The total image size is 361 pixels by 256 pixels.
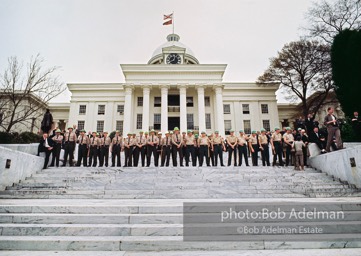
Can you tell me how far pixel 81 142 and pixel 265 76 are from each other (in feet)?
77.7

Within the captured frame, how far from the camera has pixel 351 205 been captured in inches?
175

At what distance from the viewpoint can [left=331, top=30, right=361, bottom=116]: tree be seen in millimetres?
12500

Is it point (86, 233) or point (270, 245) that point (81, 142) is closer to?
point (86, 233)

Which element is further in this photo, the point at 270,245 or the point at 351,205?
the point at 351,205

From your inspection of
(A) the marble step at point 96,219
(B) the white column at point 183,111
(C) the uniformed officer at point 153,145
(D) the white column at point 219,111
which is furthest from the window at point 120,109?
(A) the marble step at point 96,219

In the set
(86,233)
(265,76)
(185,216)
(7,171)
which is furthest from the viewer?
(265,76)

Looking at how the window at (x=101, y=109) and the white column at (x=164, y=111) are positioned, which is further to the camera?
the window at (x=101, y=109)

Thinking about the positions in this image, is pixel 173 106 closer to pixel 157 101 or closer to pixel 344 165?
pixel 157 101

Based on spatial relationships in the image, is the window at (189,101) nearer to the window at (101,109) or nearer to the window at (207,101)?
the window at (207,101)

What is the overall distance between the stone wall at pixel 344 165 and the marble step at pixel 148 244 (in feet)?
12.0

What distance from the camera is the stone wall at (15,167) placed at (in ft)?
20.4

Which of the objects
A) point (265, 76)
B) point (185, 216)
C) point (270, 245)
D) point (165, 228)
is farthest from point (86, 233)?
point (265, 76)

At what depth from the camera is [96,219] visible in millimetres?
4043

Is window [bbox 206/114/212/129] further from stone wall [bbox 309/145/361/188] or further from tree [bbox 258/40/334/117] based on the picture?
stone wall [bbox 309/145/361/188]
